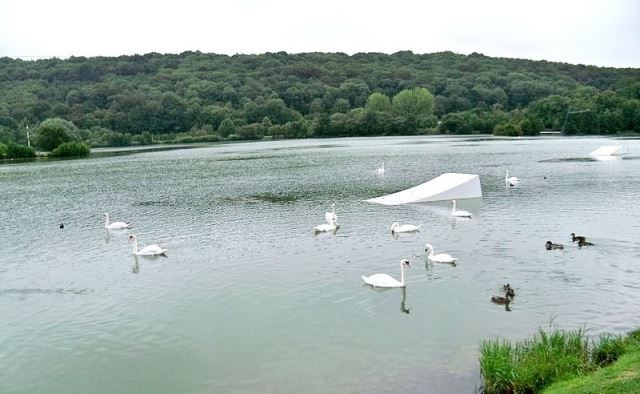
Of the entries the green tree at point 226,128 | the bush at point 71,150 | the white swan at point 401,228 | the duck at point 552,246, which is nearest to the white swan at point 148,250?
the white swan at point 401,228

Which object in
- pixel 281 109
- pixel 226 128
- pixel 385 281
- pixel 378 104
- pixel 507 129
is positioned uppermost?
pixel 378 104

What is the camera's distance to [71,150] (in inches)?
4557

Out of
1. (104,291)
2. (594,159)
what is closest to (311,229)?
(104,291)

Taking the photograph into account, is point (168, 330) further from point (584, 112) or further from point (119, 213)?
point (584, 112)

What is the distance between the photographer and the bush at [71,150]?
373 ft

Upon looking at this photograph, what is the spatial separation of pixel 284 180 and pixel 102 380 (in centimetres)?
4292

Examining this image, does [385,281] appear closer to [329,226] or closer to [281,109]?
[329,226]

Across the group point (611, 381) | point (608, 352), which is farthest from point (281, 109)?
point (611, 381)

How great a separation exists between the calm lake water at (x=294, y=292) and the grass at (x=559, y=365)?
0.79 metres

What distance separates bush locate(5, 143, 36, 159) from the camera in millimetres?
112500

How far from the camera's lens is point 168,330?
1738 cm

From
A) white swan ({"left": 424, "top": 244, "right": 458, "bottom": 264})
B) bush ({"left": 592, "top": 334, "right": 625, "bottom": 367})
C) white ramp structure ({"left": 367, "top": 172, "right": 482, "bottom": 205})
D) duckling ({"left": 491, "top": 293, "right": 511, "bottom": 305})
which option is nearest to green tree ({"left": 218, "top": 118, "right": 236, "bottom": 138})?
white ramp structure ({"left": 367, "top": 172, "right": 482, "bottom": 205})

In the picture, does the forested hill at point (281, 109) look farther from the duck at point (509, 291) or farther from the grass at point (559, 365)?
the grass at point (559, 365)

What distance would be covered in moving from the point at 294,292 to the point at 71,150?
107m
